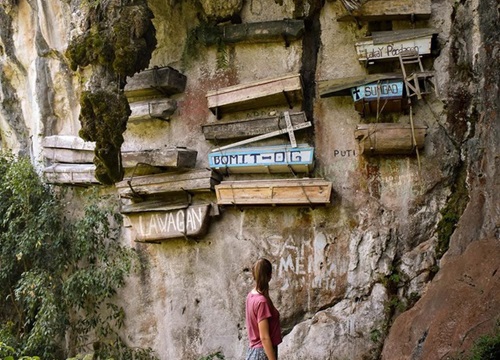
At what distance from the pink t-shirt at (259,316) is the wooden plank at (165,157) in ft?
10.3

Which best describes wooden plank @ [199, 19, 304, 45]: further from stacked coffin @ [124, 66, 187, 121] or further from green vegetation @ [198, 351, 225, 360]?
green vegetation @ [198, 351, 225, 360]

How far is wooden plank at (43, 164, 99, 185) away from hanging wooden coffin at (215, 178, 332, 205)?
2139mm

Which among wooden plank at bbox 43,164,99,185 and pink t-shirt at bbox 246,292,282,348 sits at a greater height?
wooden plank at bbox 43,164,99,185

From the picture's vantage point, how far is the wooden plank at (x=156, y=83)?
26.3 feet

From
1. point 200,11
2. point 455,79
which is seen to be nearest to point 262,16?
point 200,11

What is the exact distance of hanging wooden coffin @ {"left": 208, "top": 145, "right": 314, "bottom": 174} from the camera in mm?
7188

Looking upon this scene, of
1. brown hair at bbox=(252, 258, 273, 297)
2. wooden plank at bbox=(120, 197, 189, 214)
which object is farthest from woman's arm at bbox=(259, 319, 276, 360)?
wooden plank at bbox=(120, 197, 189, 214)

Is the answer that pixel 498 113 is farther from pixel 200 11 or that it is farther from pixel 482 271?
pixel 200 11

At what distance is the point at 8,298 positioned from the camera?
8992 millimetres

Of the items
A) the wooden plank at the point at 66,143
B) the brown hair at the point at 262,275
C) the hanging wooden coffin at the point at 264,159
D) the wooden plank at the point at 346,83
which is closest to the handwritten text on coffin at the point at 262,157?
the hanging wooden coffin at the point at 264,159

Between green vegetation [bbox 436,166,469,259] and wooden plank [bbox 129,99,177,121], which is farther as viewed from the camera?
wooden plank [bbox 129,99,177,121]

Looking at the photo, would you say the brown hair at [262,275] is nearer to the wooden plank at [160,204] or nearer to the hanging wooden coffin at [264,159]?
the hanging wooden coffin at [264,159]

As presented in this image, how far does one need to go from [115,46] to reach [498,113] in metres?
3.95

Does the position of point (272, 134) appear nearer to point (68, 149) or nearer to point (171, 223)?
point (171, 223)
